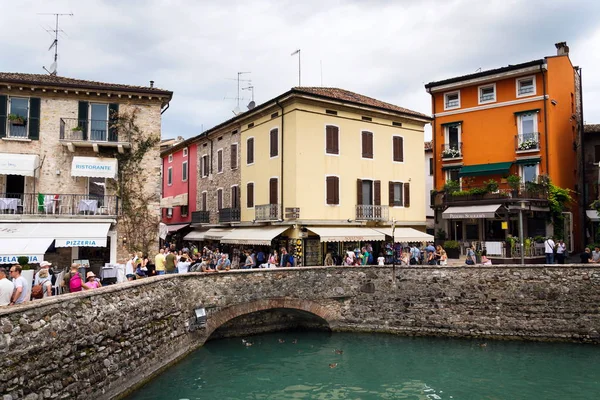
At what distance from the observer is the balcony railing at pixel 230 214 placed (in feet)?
93.8

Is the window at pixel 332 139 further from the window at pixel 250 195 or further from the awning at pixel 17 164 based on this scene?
the awning at pixel 17 164

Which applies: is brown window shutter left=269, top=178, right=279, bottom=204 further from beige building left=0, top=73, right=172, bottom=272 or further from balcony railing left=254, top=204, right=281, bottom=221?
beige building left=0, top=73, right=172, bottom=272

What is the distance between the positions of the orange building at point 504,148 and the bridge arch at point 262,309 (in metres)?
10.9

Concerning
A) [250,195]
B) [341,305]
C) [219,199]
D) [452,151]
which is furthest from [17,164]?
[452,151]

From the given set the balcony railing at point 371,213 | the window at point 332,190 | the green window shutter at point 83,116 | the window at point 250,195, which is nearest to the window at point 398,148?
the balcony railing at point 371,213

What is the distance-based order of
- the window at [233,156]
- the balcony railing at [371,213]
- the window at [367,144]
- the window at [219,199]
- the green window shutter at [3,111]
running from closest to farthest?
the green window shutter at [3,111] → the balcony railing at [371,213] → the window at [367,144] → the window at [233,156] → the window at [219,199]

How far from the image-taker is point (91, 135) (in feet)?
69.8

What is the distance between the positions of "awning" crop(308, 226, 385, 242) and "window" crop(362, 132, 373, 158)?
4.27 meters

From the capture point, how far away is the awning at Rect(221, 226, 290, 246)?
23.0 m

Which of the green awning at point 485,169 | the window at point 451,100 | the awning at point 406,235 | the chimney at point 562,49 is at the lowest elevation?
the awning at point 406,235

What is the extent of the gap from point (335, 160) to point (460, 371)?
501 inches

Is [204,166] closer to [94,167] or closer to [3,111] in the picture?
[94,167]

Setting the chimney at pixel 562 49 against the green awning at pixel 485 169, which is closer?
the green awning at pixel 485 169

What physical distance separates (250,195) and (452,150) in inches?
523
